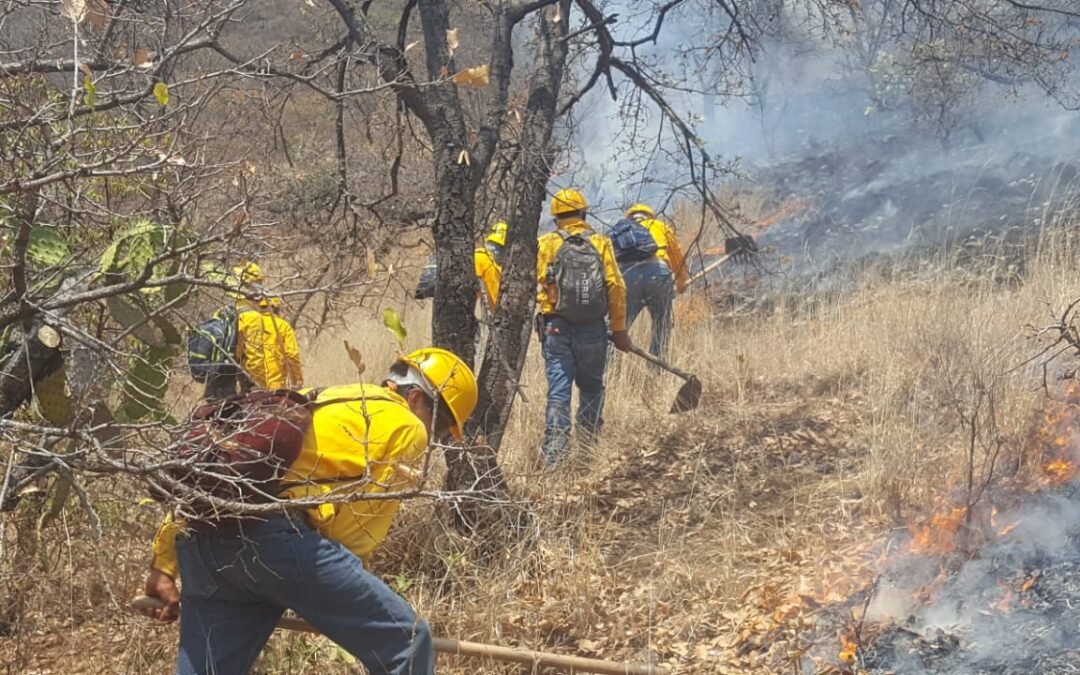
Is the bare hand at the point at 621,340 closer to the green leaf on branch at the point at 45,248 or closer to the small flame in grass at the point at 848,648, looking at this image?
the small flame in grass at the point at 848,648

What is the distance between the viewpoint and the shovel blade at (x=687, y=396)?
23.4 feet

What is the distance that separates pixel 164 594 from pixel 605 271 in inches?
159

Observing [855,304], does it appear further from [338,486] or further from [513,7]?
[338,486]

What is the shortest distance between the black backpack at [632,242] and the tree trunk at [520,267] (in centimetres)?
324

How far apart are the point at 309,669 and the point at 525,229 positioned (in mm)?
2391

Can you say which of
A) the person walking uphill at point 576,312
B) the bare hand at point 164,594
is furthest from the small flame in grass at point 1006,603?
the person walking uphill at point 576,312

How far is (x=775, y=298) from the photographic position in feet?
37.8

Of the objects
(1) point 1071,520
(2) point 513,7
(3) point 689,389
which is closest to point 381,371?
(3) point 689,389

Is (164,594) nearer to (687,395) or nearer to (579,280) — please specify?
(579,280)

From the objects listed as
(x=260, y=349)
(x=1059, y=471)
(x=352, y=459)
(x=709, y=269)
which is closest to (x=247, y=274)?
(x=352, y=459)

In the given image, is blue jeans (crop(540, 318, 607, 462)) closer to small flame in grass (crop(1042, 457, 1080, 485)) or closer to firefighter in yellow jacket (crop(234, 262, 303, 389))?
firefighter in yellow jacket (crop(234, 262, 303, 389))

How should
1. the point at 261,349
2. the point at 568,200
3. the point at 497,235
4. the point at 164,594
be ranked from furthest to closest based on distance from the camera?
the point at 497,235 → the point at 568,200 → the point at 261,349 → the point at 164,594

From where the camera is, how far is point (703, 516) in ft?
18.0

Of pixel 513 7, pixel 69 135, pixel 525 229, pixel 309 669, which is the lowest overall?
pixel 309 669
